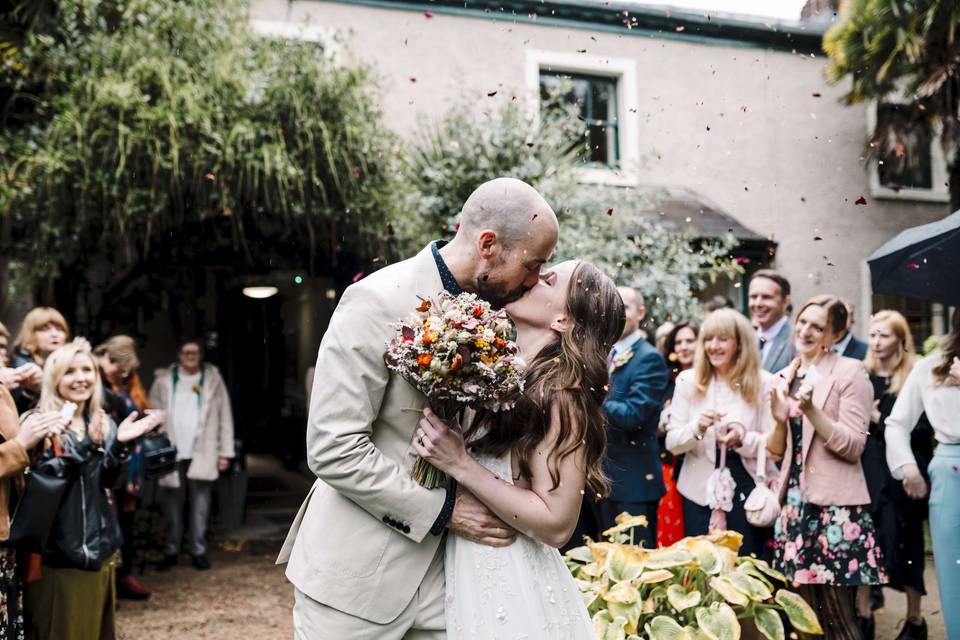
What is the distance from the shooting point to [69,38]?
7680 mm

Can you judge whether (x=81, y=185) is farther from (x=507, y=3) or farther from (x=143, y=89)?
(x=507, y=3)

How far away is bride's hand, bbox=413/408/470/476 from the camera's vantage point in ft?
7.90

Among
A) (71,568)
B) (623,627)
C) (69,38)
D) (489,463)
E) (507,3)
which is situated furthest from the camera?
(507,3)

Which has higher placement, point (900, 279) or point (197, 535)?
point (900, 279)

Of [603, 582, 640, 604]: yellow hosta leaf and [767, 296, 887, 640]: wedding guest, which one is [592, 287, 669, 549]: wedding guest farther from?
[603, 582, 640, 604]: yellow hosta leaf

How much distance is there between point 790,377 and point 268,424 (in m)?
11.3

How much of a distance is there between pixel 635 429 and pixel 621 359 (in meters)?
0.46

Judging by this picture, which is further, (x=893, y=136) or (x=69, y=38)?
(x=893, y=136)

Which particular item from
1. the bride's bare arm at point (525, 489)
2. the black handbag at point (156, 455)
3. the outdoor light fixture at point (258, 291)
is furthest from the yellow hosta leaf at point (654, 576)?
the outdoor light fixture at point (258, 291)

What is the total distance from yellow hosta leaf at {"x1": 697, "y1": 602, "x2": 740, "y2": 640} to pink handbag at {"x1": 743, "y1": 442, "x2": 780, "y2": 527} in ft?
3.66

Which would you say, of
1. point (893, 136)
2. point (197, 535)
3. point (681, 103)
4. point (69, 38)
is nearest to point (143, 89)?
point (69, 38)

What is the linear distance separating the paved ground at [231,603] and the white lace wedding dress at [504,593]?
151 inches

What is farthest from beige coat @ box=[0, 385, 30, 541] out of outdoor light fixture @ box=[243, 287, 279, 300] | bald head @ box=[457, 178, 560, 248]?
outdoor light fixture @ box=[243, 287, 279, 300]

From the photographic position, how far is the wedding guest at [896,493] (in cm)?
571
